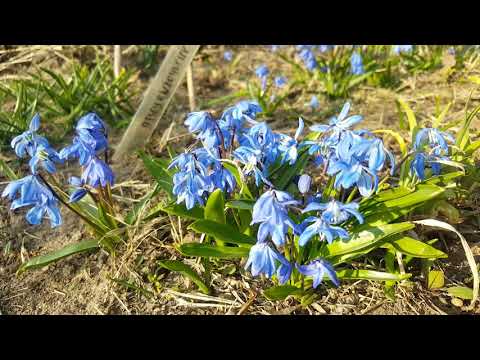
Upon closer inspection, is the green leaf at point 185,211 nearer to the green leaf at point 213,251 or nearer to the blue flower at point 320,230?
the green leaf at point 213,251

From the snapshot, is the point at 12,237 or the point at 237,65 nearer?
the point at 12,237

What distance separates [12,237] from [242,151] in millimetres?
1732

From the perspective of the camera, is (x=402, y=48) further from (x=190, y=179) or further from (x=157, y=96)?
(x=190, y=179)

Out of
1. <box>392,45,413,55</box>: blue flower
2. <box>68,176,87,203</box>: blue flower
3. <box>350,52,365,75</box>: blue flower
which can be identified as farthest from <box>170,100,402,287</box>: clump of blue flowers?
<box>392,45,413,55</box>: blue flower

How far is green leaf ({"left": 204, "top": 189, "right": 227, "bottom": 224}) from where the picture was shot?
2416 mm

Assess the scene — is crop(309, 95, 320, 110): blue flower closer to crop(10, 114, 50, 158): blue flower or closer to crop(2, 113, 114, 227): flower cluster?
crop(2, 113, 114, 227): flower cluster

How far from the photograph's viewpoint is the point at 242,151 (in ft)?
7.97

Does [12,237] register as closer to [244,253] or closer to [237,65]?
[244,253]

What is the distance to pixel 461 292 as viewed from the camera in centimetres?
262

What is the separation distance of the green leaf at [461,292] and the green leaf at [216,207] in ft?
3.99

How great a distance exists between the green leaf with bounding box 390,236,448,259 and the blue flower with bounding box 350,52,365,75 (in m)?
2.28

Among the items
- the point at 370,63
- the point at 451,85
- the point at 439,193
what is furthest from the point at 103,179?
the point at 451,85

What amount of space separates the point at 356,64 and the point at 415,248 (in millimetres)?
2372

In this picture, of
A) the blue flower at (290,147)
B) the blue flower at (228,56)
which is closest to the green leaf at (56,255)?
the blue flower at (290,147)
